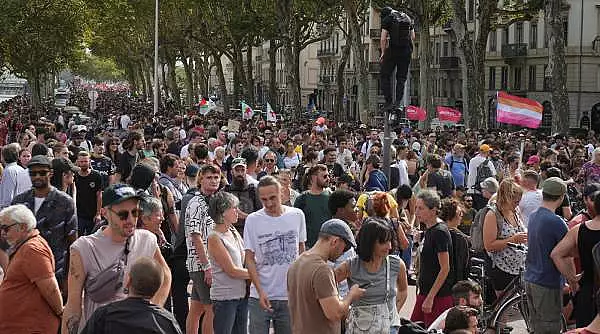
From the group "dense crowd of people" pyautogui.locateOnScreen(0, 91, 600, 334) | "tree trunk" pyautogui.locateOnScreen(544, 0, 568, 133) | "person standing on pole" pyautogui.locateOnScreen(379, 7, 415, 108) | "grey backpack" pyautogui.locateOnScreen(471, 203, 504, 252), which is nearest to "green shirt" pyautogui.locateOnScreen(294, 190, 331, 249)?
"dense crowd of people" pyautogui.locateOnScreen(0, 91, 600, 334)

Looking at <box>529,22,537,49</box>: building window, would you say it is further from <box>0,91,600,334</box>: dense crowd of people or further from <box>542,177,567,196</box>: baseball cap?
<box>542,177,567,196</box>: baseball cap

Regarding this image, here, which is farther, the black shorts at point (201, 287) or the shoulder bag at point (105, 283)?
the black shorts at point (201, 287)

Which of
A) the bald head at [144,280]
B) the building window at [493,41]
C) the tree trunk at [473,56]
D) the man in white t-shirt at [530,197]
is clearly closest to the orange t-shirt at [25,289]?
the bald head at [144,280]

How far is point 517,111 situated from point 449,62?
48047 millimetres

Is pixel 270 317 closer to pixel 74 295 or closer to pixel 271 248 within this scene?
pixel 271 248

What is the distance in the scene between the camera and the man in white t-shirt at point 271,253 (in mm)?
7340

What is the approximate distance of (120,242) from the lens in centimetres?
611

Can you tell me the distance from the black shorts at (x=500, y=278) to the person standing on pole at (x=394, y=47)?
336 cm

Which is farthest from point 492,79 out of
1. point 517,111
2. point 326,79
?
point 517,111

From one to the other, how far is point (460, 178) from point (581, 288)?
8493mm

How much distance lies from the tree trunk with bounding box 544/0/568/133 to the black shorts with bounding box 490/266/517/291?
22694 mm

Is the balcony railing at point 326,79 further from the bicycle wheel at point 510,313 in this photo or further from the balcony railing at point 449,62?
the bicycle wheel at point 510,313

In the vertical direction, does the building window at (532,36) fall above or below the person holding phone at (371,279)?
above

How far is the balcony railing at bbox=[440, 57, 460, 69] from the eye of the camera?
6756 cm
